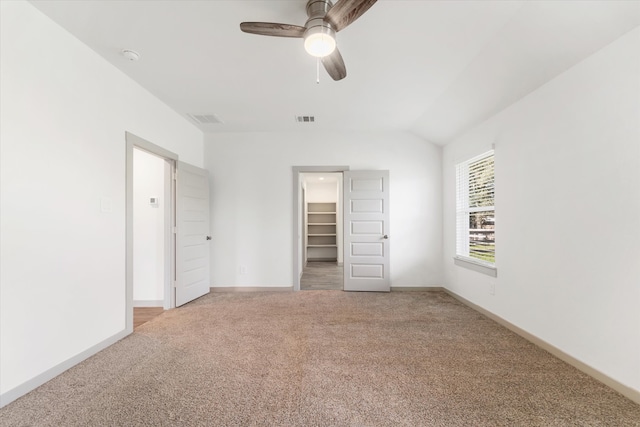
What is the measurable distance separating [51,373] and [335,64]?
317cm

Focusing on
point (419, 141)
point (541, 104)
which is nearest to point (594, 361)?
point (541, 104)

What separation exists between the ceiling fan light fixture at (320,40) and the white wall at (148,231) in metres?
2.95

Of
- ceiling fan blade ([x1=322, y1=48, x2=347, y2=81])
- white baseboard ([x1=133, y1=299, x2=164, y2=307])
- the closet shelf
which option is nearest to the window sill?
ceiling fan blade ([x1=322, y1=48, x2=347, y2=81])

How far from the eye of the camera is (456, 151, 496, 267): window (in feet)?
11.1

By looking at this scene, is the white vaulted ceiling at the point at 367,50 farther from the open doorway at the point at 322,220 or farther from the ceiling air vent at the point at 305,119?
the open doorway at the point at 322,220

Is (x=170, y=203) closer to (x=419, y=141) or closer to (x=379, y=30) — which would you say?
(x=379, y=30)

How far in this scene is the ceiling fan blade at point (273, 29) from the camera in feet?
5.61

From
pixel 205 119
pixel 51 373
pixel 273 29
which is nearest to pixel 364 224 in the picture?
pixel 205 119

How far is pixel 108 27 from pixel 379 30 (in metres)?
2.16

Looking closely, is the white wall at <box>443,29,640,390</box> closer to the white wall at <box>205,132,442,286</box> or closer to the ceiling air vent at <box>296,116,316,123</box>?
the white wall at <box>205,132,442,286</box>

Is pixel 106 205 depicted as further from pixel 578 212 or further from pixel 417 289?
pixel 417 289

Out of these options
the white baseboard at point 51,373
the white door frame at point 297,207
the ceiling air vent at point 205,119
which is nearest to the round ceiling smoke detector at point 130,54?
the ceiling air vent at point 205,119

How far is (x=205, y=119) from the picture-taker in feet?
13.1

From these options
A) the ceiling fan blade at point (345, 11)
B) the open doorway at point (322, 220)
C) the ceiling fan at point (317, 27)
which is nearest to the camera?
the ceiling fan blade at point (345, 11)
